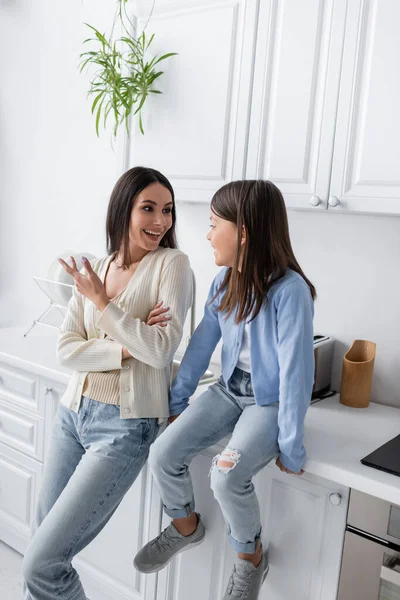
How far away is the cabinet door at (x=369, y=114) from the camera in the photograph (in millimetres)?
1456

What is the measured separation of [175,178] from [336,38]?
658mm

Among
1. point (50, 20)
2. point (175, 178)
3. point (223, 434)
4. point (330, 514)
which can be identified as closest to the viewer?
point (330, 514)

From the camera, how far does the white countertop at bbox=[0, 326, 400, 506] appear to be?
1.32 metres

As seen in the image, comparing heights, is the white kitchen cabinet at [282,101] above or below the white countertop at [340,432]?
above

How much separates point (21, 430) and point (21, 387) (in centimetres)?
16

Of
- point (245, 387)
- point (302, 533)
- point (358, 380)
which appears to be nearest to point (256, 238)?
point (245, 387)

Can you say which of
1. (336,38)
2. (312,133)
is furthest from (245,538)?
(336,38)

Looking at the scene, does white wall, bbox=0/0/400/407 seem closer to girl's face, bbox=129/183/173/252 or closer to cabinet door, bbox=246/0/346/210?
cabinet door, bbox=246/0/346/210

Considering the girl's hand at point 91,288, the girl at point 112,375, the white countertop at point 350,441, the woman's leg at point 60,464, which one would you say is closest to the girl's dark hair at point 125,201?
the girl at point 112,375

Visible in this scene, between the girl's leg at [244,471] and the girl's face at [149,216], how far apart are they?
1.86 feet

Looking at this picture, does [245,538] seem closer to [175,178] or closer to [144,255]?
[144,255]

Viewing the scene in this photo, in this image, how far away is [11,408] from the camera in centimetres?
221

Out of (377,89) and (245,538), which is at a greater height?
(377,89)

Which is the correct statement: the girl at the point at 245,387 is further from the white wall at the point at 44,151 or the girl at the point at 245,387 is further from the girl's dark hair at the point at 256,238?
the white wall at the point at 44,151
